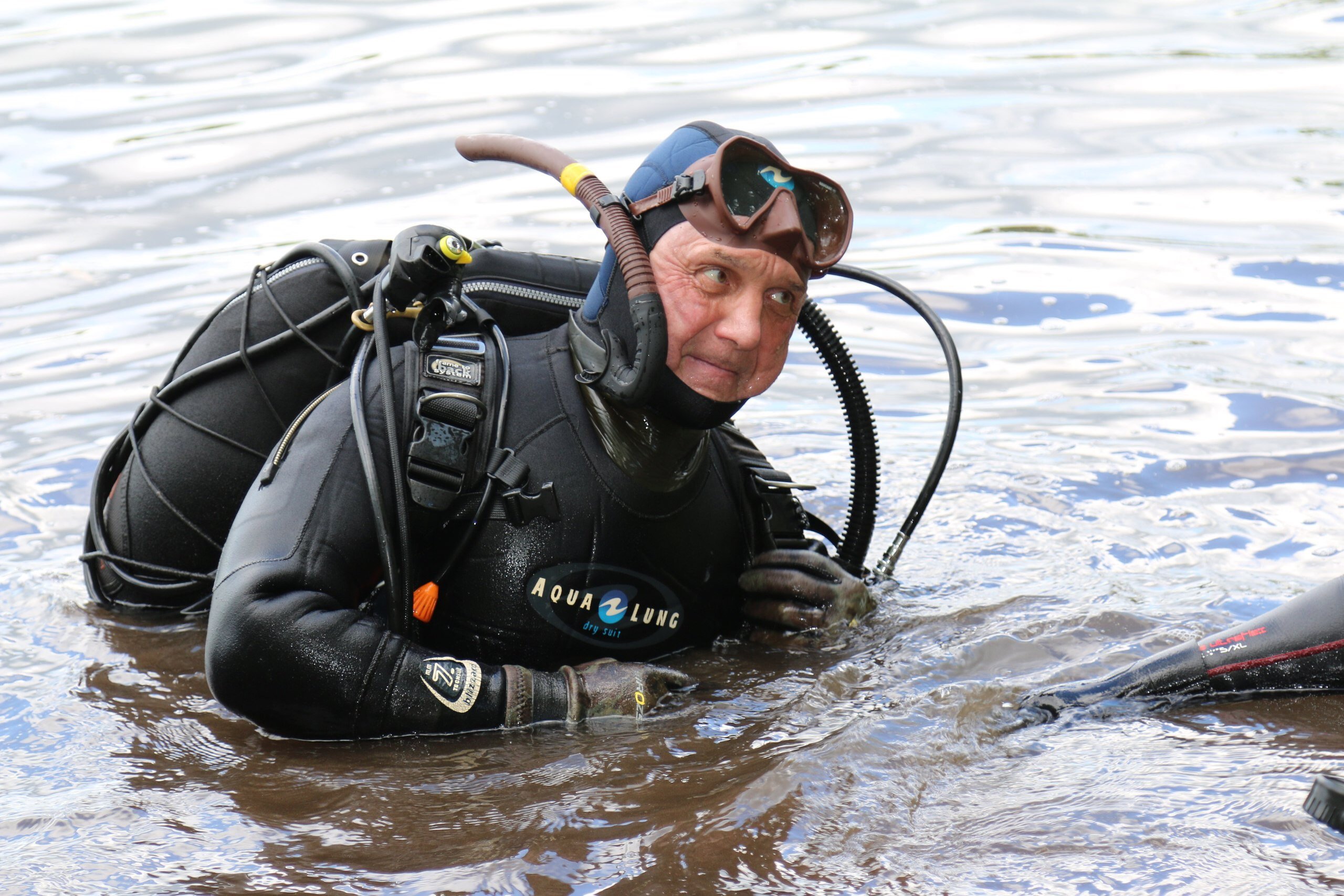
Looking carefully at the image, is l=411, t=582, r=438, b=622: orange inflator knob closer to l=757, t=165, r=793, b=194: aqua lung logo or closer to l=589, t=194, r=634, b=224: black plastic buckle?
l=589, t=194, r=634, b=224: black plastic buckle

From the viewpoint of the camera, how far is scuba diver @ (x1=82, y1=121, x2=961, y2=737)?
271 cm

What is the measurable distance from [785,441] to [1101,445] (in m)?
1.13

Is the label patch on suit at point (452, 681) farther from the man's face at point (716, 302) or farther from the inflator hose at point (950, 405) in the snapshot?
the inflator hose at point (950, 405)

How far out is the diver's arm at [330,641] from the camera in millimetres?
2621

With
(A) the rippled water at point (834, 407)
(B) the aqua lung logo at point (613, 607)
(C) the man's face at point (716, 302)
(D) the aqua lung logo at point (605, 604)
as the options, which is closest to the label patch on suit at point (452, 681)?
(A) the rippled water at point (834, 407)

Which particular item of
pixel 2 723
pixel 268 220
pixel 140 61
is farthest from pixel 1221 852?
pixel 140 61

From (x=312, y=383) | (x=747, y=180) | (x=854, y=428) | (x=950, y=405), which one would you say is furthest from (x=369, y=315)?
(x=950, y=405)

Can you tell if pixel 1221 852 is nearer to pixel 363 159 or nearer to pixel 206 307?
pixel 206 307

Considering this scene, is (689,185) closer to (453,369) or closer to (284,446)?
(453,369)

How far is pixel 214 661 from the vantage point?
2.64 metres

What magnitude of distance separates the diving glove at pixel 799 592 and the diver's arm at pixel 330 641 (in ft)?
1.80

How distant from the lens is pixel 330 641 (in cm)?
263

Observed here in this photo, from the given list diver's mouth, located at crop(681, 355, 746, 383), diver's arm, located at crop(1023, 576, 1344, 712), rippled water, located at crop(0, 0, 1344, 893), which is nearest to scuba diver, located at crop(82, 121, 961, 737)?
diver's mouth, located at crop(681, 355, 746, 383)

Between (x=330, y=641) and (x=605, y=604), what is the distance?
0.65m
